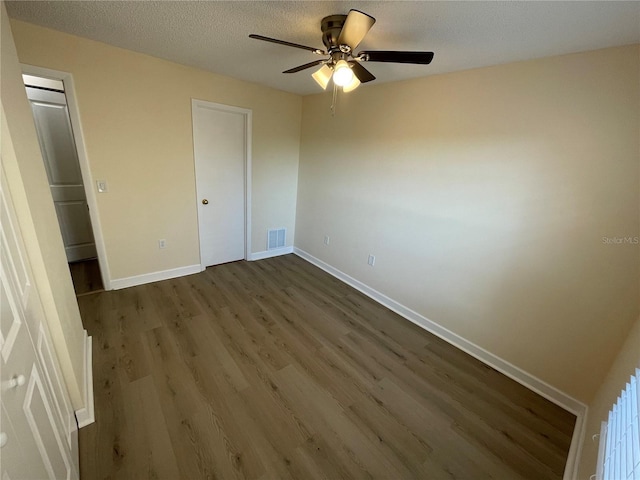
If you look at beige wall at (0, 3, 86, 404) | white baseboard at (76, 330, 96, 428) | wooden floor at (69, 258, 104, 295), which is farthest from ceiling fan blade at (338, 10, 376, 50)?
wooden floor at (69, 258, 104, 295)

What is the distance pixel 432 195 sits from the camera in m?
2.41

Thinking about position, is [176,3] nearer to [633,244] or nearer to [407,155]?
[407,155]

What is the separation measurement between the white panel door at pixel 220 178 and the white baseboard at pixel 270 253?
245 millimetres

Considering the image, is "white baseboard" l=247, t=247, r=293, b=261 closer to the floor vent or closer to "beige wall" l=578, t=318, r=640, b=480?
the floor vent

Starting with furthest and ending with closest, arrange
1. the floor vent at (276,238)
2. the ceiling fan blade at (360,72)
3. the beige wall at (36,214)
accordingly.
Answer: the floor vent at (276,238) → the ceiling fan blade at (360,72) → the beige wall at (36,214)

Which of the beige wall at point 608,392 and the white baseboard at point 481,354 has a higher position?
the beige wall at point 608,392

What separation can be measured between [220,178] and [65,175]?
189 centimetres

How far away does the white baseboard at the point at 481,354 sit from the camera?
74.0 inches

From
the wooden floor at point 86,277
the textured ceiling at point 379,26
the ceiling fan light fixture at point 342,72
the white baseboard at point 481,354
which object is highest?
the textured ceiling at point 379,26

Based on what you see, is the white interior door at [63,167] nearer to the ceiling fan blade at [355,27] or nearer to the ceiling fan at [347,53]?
the ceiling fan at [347,53]

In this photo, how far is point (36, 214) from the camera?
1243mm

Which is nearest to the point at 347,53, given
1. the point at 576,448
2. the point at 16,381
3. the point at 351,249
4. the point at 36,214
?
the point at 36,214

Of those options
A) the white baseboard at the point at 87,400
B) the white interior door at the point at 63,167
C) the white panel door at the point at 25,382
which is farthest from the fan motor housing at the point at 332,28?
the white interior door at the point at 63,167

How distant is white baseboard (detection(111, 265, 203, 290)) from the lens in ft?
9.36
